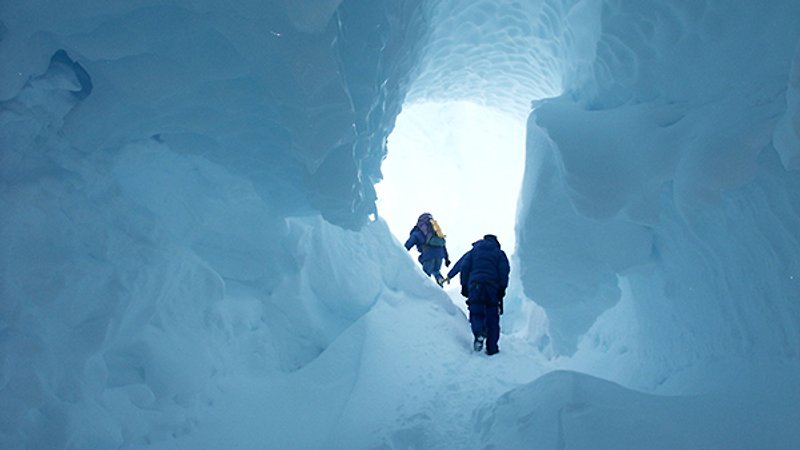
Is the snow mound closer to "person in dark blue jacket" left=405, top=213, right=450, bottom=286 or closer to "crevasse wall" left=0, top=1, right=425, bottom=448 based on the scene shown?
"crevasse wall" left=0, top=1, right=425, bottom=448

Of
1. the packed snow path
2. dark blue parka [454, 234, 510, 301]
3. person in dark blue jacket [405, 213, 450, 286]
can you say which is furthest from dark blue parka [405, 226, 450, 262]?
the packed snow path

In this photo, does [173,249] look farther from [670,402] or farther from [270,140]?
[670,402]

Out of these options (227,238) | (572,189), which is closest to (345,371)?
(227,238)

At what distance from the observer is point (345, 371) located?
3.79m

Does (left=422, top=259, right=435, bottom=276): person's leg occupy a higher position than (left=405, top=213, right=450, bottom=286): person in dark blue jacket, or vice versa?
(left=405, top=213, right=450, bottom=286): person in dark blue jacket

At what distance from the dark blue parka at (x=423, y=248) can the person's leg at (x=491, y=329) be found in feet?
8.86

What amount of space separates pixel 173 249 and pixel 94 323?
28.1 inches

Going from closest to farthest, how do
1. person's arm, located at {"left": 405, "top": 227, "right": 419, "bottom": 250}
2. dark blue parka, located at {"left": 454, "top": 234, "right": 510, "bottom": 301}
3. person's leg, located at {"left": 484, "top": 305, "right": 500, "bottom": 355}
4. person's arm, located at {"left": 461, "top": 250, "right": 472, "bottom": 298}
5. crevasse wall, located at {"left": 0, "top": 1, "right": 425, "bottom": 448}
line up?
crevasse wall, located at {"left": 0, "top": 1, "right": 425, "bottom": 448} → person's leg, located at {"left": 484, "top": 305, "right": 500, "bottom": 355} → dark blue parka, located at {"left": 454, "top": 234, "right": 510, "bottom": 301} → person's arm, located at {"left": 461, "top": 250, "right": 472, "bottom": 298} → person's arm, located at {"left": 405, "top": 227, "right": 419, "bottom": 250}

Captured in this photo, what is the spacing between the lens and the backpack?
7.25 meters

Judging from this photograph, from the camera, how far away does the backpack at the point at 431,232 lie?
725 cm

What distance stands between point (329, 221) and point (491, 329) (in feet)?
6.76

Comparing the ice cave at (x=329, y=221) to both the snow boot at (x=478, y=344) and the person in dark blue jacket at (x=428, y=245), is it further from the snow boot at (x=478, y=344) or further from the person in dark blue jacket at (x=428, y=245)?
the person in dark blue jacket at (x=428, y=245)

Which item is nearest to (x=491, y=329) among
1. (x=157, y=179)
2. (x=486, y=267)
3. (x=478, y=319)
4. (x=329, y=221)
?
(x=478, y=319)

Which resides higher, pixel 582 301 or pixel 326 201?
pixel 582 301
